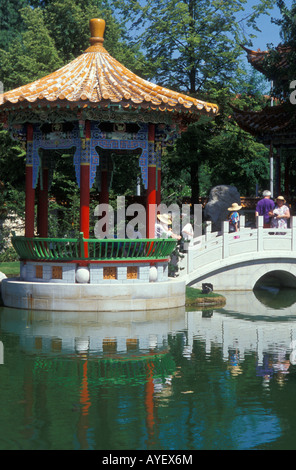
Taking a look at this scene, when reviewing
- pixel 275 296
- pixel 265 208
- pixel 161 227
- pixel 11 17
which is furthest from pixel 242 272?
pixel 11 17

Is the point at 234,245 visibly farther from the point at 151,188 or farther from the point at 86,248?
the point at 86,248

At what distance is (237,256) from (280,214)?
196 cm

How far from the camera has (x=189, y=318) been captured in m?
15.3

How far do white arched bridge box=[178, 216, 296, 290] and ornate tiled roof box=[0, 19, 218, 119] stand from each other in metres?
4.54

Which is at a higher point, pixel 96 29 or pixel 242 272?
pixel 96 29

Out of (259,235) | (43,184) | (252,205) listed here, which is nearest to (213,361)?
(43,184)

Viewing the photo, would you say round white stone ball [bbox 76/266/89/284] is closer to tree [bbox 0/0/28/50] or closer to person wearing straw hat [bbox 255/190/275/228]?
person wearing straw hat [bbox 255/190/275/228]

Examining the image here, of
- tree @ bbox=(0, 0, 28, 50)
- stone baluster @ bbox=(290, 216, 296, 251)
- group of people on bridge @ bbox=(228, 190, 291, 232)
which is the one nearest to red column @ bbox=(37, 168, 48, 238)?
group of people on bridge @ bbox=(228, 190, 291, 232)

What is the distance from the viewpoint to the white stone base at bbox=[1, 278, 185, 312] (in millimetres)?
15266

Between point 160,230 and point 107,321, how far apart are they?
3519 millimetres

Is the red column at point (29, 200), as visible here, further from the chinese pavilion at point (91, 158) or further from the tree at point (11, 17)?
the tree at point (11, 17)

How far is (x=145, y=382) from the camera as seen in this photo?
9.41m

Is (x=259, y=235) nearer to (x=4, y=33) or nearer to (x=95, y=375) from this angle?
(x=95, y=375)

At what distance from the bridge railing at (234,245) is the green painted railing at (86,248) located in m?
3.46
